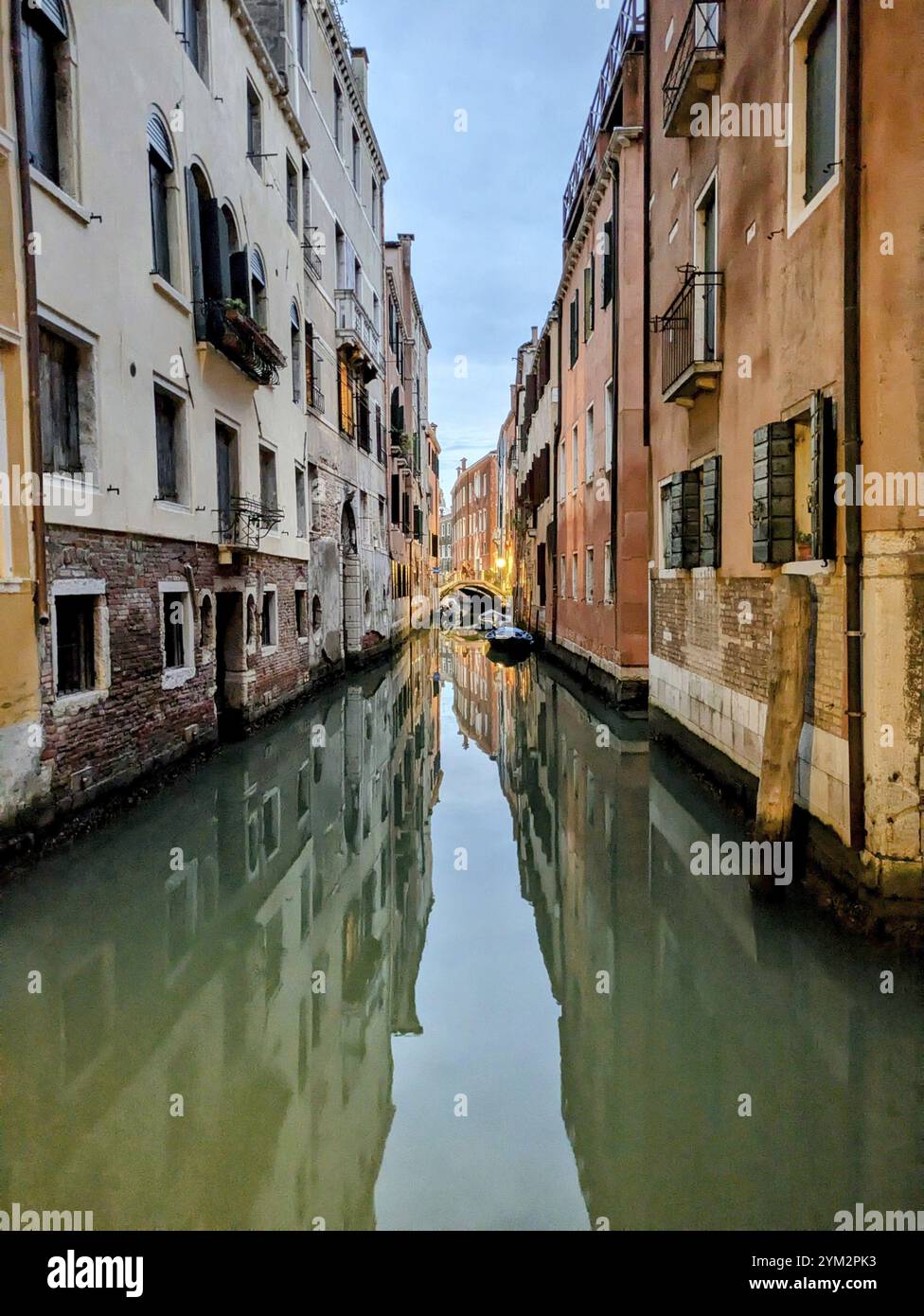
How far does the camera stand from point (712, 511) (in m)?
8.74


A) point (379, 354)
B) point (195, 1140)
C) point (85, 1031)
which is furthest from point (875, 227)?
point (379, 354)

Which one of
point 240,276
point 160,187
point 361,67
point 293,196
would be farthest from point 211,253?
point 361,67

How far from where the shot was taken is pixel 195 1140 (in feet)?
10.6

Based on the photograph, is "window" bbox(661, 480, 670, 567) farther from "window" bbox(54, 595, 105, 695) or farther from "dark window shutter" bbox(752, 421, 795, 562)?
"window" bbox(54, 595, 105, 695)

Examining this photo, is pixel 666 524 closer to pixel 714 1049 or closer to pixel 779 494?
pixel 779 494

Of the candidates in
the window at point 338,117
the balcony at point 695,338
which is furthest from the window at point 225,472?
the window at point 338,117

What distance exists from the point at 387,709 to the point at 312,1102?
11.1 m

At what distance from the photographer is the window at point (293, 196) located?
15.4m

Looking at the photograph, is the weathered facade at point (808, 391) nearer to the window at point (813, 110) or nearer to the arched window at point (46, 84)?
the window at point (813, 110)

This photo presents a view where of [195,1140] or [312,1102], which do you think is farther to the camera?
[312,1102]

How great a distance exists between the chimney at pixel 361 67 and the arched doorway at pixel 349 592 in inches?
438

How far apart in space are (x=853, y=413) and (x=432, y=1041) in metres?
4.23

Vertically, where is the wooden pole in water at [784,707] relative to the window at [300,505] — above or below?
below

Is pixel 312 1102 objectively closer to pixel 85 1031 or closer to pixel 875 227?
pixel 85 1031
